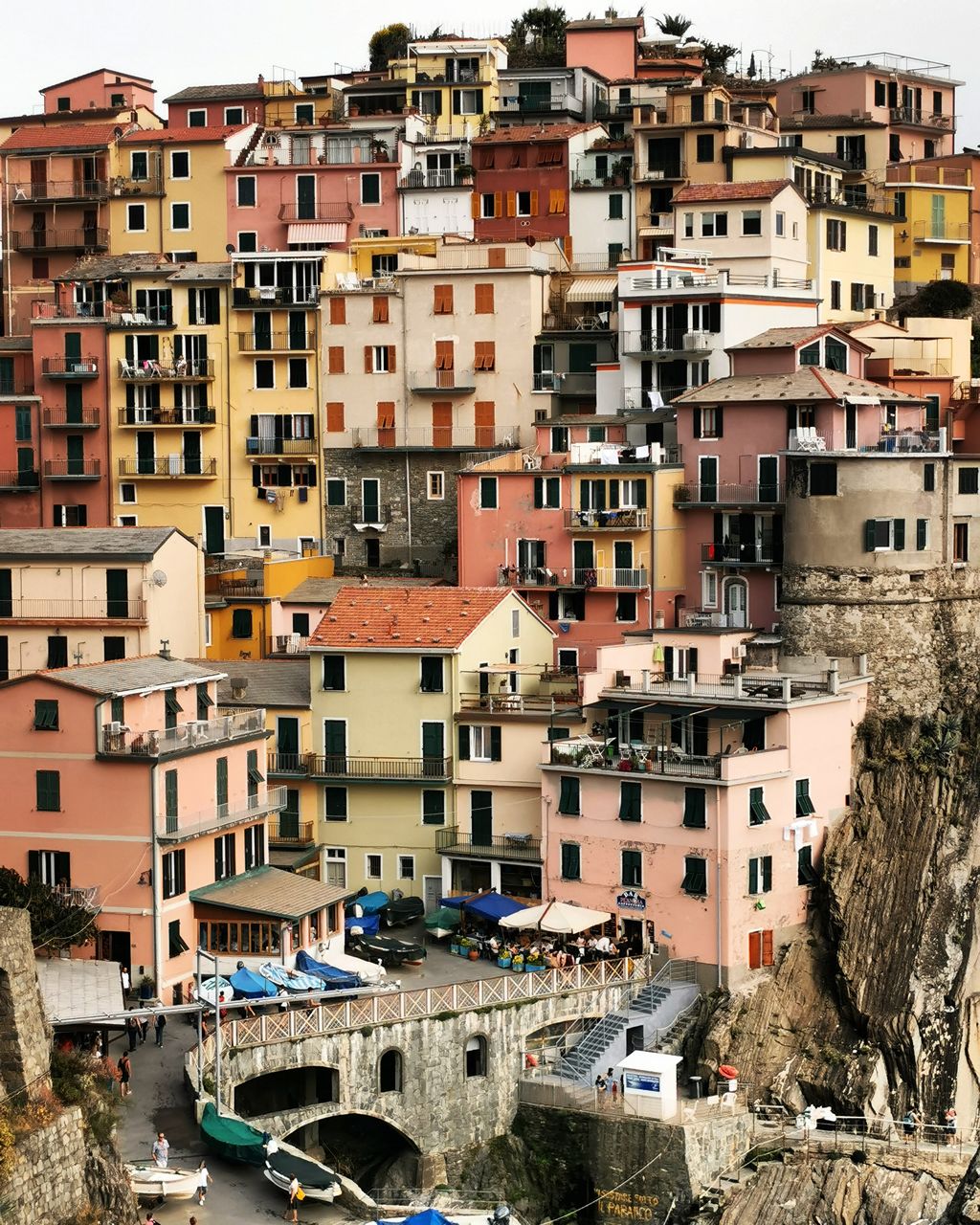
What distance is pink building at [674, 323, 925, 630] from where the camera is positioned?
7894 centimetres

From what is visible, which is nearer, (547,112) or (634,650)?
(634,650)

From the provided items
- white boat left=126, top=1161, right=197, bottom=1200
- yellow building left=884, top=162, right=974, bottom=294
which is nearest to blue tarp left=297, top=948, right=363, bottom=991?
white boat left=126, top=1161, right=197, bottom=1200

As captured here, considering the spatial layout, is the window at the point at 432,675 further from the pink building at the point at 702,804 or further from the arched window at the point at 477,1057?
the arched window at the point at 477,1057

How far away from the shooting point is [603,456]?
8231 centimetres

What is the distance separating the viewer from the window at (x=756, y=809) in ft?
222

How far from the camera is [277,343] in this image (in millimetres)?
91125

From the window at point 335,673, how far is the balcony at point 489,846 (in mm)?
5255

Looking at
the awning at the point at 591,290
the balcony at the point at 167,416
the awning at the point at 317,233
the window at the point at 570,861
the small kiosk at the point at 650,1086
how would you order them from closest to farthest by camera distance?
the small kiosk at the point at 650,1086 → the window at the point at 570,861 → the awning at the point at 591,290 → the balcony at the point at 167,416 → the awning at the point at 317,233

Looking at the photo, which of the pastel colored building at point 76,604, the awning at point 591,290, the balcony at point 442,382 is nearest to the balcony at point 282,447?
the balcony at point 442,382

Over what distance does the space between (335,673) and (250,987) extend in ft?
51.1

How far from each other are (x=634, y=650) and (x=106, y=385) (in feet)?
89.0

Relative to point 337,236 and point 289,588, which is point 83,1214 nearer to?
point 289,588

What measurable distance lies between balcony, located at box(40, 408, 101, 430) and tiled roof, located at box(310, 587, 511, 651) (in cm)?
1951

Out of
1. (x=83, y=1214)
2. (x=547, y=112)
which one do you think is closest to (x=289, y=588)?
(x=547, y=112)
